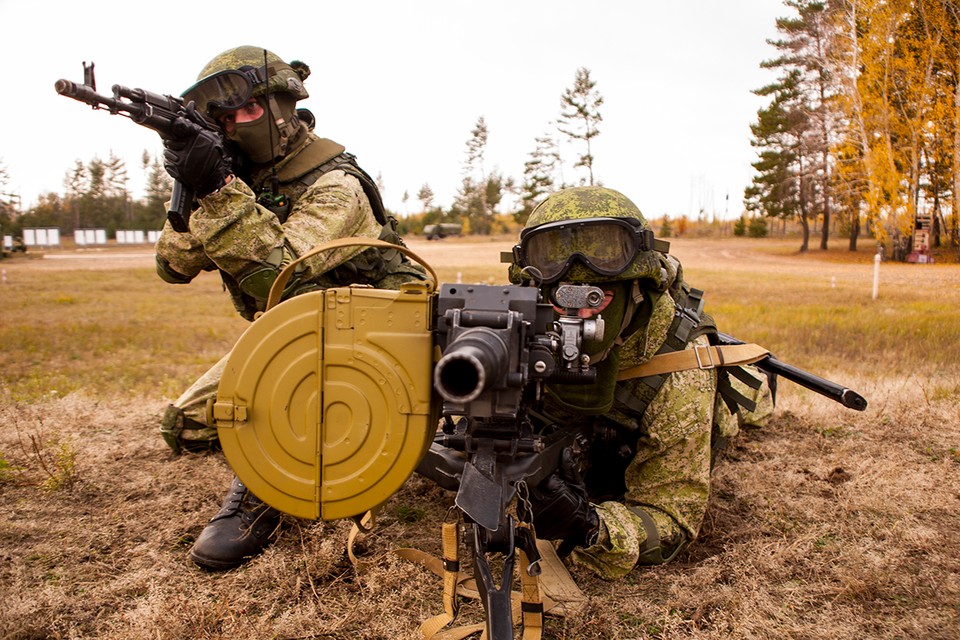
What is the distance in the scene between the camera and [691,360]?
3523 millimetres

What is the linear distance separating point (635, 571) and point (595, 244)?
1.55 metres

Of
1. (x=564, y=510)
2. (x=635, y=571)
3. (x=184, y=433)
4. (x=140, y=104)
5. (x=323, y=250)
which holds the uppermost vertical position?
(x=140, y=104)

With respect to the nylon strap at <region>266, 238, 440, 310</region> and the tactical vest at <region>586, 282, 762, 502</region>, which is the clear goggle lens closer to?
the nylon strap at <region>266, 238, 440, 310</region>

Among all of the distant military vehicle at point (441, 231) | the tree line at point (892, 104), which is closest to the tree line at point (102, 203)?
the distant military vehicle at point (441, 231)

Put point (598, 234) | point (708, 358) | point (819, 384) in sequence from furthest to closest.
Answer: point (819, 384) → point (708, 358) → point (598, 234)

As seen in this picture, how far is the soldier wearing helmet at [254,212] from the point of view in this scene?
3395 millimetres

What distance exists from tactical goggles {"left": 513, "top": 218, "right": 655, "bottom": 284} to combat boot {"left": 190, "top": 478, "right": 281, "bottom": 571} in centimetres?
183

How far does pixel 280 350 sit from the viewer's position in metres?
2.41

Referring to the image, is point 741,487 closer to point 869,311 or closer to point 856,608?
point 856,608

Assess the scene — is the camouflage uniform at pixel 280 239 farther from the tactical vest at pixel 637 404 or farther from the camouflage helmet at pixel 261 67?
the tactical vest at pixel 637 404

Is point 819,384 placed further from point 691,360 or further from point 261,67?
point 261,67

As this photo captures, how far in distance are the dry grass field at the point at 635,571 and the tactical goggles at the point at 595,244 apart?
4.74 feet

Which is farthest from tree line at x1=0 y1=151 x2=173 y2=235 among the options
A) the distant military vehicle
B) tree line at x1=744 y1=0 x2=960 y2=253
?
tree line at x1=744 y1=0 x2=960 y2=253

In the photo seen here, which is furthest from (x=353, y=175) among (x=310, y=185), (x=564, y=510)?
(x=564, y=510)
